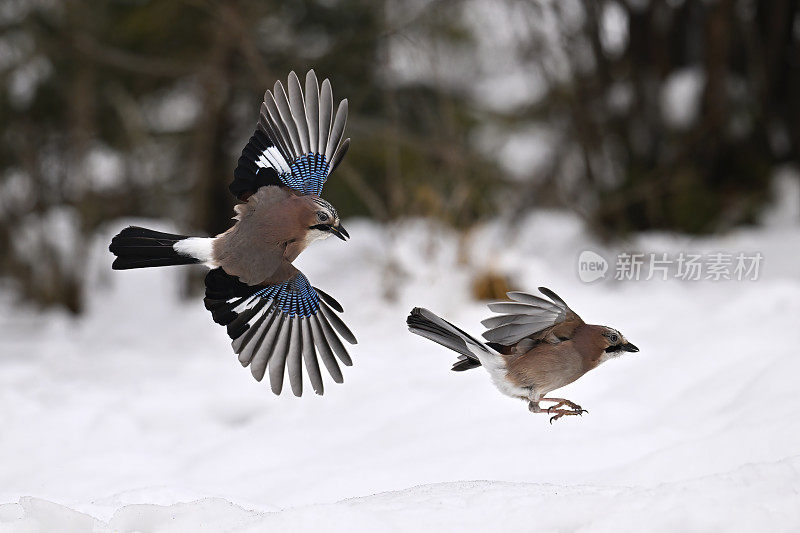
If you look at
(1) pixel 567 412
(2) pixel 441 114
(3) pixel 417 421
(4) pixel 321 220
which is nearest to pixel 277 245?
(4) pixel 321 220

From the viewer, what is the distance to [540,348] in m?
1.31

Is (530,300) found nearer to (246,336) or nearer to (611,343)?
(611,343)

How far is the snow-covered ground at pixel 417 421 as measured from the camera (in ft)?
5.44

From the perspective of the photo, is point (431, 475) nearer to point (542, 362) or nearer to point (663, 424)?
point (663, 424)

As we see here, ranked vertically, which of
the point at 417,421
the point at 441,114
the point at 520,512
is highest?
the point at 441,114

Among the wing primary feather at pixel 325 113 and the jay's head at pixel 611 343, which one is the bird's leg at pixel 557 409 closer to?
the jay's head at pixel 611 343

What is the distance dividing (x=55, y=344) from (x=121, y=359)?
Answer: 2.66 ft

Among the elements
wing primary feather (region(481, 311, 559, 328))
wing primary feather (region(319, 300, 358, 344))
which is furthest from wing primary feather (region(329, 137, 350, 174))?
wing primary feather (region(481, 311, 559, 328))

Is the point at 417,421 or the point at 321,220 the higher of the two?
the point at 417,421

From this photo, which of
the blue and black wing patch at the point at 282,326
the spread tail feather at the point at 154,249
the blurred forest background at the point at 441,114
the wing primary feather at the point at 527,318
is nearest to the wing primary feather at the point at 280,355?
the blue and black wing patch at the point at 282,326

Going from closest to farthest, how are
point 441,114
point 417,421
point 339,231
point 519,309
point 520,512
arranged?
1. point 339,231
2. point 519,309
3. point 520,512
4. point 417,421
5. point 441,114

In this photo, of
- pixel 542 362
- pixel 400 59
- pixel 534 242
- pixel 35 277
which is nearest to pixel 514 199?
pixel 534 242

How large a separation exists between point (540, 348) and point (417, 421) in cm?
202

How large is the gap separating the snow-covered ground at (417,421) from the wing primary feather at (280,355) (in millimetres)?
449
